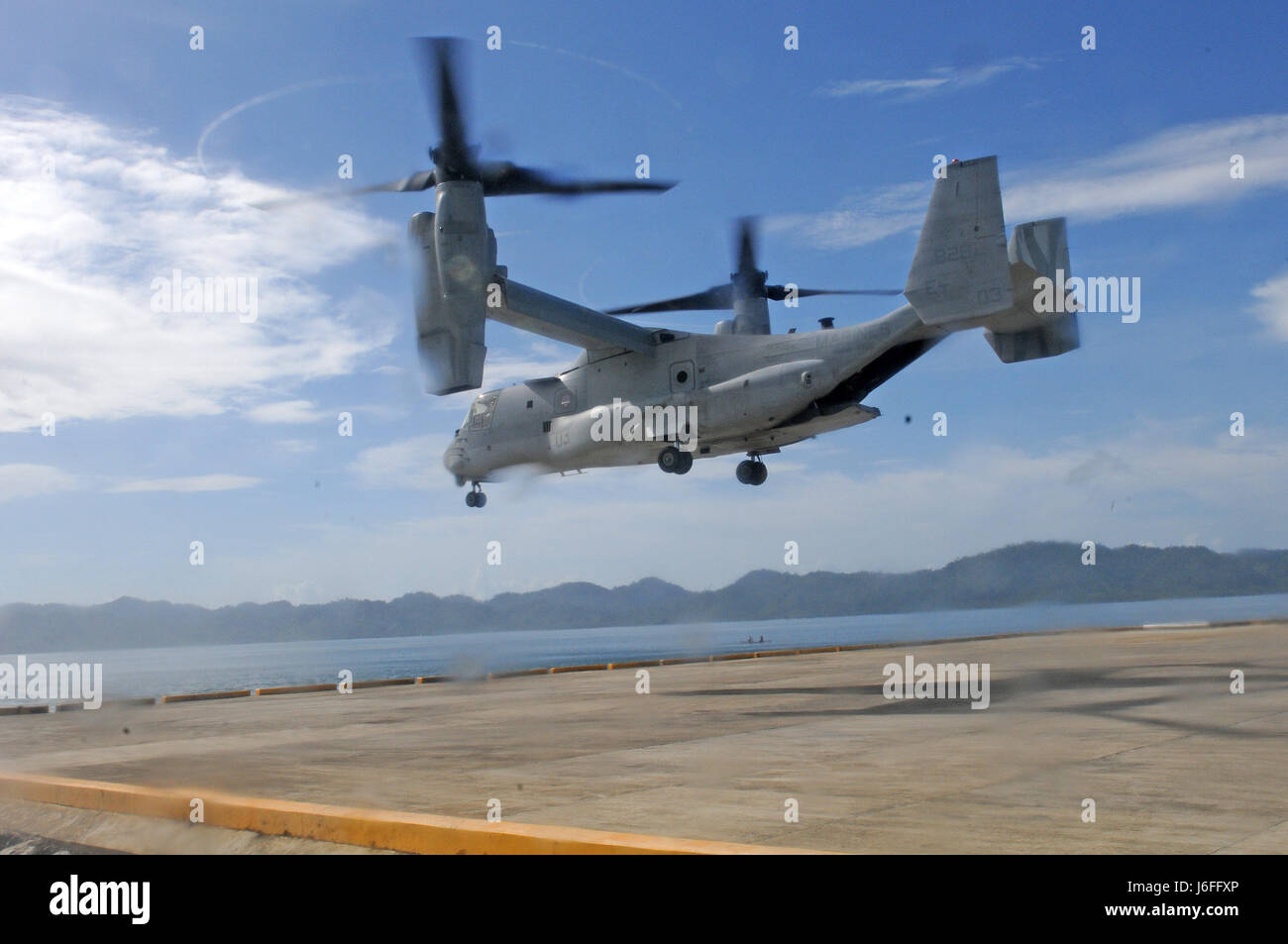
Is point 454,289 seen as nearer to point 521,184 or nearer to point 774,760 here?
point 521,184

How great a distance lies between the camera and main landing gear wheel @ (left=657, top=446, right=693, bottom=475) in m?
29.9

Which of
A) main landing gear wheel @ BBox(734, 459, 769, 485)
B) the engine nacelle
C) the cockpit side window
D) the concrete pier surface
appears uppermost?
the engine nacelle

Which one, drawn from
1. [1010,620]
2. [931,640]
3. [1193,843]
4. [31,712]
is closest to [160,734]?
[31,712]

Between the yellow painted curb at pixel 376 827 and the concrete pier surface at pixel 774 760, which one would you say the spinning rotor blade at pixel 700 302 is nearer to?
the concrete pier surface at pixel 774 760

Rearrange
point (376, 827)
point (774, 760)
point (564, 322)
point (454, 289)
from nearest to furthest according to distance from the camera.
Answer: point (376, 827) < point (774, 760) < point (454, 289) < point (564, 322)

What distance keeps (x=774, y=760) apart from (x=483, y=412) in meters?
21.9

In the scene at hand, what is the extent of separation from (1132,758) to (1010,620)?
8.31 m

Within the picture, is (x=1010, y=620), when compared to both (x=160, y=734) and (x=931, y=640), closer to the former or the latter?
(x=160, y=734)

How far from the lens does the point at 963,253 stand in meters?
23.2

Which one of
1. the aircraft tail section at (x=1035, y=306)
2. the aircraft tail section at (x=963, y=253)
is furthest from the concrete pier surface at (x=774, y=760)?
the aircraft tail section at (x=963, y=253)

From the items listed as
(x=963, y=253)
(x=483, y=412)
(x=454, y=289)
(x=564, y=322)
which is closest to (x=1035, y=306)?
(x=963, y=253)

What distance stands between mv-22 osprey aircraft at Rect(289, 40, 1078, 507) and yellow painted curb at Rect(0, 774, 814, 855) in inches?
580

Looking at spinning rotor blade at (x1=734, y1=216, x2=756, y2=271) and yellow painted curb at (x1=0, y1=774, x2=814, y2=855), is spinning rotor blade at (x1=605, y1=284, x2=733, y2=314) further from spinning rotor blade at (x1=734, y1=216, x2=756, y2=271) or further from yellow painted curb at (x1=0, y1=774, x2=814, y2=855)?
yellow painted curb at (x1=0, y1=774, x2=814, y2=855)

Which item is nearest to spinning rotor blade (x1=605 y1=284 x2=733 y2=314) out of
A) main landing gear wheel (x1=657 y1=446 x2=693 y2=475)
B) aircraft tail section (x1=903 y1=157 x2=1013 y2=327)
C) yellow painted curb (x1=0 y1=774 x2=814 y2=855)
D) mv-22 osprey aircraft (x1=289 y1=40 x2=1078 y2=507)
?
mv-22 osprey aircraft (x1=289 y1=40 x2=1078 y2=507)
